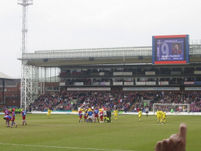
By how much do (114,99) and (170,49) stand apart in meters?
17.9

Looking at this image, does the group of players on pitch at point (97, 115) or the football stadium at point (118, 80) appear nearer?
the group of players on pitch at point (97, 115)

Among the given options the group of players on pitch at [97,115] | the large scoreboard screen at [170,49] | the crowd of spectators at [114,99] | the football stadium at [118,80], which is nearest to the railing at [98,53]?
the football stadium at [118,80]

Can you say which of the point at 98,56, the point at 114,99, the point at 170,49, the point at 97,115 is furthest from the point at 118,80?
the point at 97,115

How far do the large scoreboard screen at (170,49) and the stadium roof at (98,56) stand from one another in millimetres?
2189

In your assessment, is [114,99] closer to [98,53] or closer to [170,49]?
[98,53]

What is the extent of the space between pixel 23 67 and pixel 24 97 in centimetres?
630

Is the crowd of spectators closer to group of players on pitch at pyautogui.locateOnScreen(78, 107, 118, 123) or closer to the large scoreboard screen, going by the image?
the large scoreboard screen

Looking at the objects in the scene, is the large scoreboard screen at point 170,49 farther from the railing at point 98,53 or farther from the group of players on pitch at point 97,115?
the group of players on pitch at point 97,115

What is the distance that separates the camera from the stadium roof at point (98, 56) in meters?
68.1

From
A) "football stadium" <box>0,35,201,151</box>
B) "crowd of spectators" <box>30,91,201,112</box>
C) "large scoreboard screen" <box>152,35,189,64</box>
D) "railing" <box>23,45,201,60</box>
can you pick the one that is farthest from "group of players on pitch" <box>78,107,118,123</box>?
"railing" <box>23,45,201,60</box>

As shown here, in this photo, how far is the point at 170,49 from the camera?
210ft

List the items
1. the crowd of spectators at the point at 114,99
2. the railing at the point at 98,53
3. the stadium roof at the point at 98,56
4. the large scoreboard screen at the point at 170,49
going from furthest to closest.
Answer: the crowd of spectators at the point at 114,99 → the stadium roof at the point at 98,56 → the railing at the point at 98,53 → the large scoreboard screen at the point at 170,49

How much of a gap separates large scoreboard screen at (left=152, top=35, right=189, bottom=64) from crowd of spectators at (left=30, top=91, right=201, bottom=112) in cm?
900

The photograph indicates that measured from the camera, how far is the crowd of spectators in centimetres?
7038
